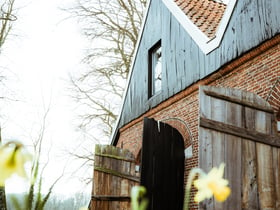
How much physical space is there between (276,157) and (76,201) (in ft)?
11.1

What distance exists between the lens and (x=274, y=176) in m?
3.95

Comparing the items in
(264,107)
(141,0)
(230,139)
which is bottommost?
(230,139)

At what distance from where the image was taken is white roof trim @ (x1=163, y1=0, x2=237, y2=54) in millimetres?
6859

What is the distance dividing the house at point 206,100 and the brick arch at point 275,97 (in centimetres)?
2

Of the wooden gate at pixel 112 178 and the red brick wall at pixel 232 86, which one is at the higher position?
the red brick wall at pixel 232 86

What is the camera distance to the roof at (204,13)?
8188mm

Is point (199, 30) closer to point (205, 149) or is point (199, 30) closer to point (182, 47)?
point (182, 47)

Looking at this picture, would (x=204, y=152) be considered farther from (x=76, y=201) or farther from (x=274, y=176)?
(x=76, y=201)

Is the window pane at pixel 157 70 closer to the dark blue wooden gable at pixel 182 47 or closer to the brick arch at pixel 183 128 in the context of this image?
the dark blue wooden gable at pixel 182 47

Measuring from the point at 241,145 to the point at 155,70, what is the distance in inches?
237

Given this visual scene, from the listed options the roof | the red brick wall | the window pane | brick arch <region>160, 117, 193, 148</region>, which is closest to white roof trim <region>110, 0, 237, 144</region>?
the roof

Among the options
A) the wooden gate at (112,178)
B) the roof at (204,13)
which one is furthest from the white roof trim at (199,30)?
the wooden gate at (112,178)

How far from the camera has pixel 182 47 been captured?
8.26 meters

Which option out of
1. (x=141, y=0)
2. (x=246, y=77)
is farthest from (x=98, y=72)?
(x=246, y=77)
